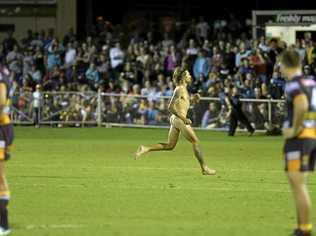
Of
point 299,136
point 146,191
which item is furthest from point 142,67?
point 299,136

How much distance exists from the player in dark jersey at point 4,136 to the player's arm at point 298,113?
121 inches

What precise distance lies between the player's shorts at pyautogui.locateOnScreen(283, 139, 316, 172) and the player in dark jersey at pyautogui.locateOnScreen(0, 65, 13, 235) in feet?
10.1

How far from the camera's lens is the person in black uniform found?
2727 cm

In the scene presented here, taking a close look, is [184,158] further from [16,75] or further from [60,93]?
[16,75]

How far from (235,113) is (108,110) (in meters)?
5.34

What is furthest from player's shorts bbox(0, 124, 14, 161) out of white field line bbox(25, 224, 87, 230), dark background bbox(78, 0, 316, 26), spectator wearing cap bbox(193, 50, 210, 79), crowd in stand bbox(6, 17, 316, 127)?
dark background bbox(78, 0, 316, 26)

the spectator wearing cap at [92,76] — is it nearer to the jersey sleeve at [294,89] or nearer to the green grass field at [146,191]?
the green grass field at [146,191]

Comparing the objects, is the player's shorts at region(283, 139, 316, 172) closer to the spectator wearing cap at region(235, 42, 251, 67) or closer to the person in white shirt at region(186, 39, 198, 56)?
the spectator wearing cap at region(235, 42, 251, 67)

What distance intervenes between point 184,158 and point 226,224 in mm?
9496

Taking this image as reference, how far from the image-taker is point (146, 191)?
14750mm

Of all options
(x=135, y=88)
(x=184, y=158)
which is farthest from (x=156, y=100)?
(x=184, y=158)

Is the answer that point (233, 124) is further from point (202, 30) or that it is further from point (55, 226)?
point (55, 226)

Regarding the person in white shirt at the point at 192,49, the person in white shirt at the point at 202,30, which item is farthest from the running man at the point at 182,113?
the person in white shirt at the point at 202,30

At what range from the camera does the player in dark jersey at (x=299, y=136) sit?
31.5ft
